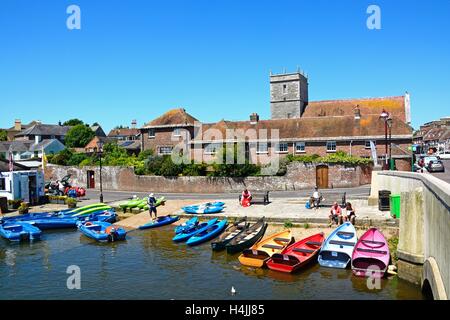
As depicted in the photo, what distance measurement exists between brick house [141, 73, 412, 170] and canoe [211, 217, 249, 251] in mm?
21307

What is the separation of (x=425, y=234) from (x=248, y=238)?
934 cm

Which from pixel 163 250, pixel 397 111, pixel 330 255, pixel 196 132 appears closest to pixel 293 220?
pixel 330 255

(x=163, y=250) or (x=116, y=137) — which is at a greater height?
(x=116, y=137)

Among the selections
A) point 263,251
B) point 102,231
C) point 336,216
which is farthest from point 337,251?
point 102,231

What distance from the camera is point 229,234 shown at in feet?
74.7

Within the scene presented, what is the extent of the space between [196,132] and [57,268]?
1389 inches

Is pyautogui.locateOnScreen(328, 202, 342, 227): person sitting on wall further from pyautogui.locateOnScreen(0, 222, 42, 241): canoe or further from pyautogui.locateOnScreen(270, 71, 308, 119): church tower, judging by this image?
pyautogui.locateOnScreen(270, 71, 308, 119): church tower

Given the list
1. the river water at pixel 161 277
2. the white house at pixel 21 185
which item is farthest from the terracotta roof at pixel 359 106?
the river water at pixel 161 277

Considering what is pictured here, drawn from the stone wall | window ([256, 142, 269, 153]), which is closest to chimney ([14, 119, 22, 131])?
the stone wall

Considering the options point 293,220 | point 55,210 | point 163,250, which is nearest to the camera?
point 163,250

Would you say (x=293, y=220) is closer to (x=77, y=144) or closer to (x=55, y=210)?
(x=55, y=210)

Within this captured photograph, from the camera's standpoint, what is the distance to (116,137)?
9444cm

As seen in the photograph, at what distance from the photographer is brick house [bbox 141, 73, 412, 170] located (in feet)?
145
